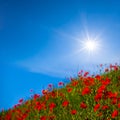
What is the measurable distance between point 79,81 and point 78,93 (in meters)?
1.48

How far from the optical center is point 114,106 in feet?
22.8

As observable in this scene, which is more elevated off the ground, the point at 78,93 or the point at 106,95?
the point at 78,93

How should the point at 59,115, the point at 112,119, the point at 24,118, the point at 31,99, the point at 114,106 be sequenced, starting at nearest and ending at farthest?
the point at 112,119 < the point at 114,106 < the point at 59,115 < the point at 24,118 < the point at 31,99

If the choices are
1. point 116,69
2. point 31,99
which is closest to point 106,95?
point 116,69

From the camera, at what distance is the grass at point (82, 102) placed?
678 cm

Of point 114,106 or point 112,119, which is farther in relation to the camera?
point 114,106

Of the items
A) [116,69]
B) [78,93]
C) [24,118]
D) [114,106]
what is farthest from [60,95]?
[114,106]

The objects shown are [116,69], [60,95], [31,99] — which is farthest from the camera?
[31,99]

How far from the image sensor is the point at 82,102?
8.19 meters

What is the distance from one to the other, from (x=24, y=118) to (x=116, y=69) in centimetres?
355

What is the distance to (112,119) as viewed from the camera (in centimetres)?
650

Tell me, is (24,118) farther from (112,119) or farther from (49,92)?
(112,119)

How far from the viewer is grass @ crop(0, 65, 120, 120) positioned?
22.3ft

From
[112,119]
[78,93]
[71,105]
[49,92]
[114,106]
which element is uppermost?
[49,92]
